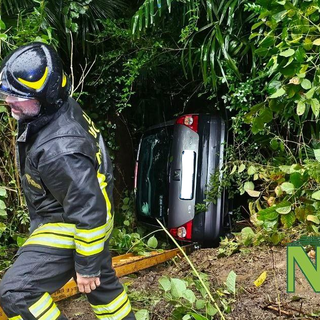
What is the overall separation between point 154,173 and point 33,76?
395 cm

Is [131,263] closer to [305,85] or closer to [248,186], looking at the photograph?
[248,186]

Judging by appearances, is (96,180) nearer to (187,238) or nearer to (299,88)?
(299,88)

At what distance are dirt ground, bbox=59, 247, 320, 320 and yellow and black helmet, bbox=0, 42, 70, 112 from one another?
1721mm

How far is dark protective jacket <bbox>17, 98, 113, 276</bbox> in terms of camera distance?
101 inches

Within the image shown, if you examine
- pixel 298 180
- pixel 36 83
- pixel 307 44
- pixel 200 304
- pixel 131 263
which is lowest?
pixel 131 263

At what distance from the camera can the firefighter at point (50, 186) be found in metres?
2.57

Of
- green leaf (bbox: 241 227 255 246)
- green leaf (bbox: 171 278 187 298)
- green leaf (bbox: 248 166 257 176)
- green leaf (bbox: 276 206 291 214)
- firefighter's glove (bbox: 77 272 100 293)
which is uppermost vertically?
green leaf (bbox: 248 166 257 176)

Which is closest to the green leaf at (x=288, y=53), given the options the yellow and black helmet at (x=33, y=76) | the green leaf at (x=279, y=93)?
the green leaf at (x=279, y=93)

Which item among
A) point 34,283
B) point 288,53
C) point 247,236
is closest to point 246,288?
point 247,236

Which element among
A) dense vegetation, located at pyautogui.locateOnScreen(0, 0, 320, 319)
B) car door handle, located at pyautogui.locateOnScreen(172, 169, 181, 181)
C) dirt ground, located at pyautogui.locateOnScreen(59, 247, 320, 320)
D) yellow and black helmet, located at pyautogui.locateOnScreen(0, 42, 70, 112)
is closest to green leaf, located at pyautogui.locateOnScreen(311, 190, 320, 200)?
dense vegetation, located at pyautogui.locateOnScreen(0, 0, 320, 319)

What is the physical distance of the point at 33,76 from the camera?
260 cm

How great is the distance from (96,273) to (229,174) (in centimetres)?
310

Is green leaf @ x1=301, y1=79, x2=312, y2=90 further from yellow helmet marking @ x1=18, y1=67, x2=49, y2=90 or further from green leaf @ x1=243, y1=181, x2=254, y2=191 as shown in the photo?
green leaf @ x1=243, y1=181, x2=254, y2=191

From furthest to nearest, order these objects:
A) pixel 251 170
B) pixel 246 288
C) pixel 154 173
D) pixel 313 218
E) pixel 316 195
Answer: pixel 154 173, pixel 251 170, pixel 246 288, pixel 313 218, pixel 316 195
